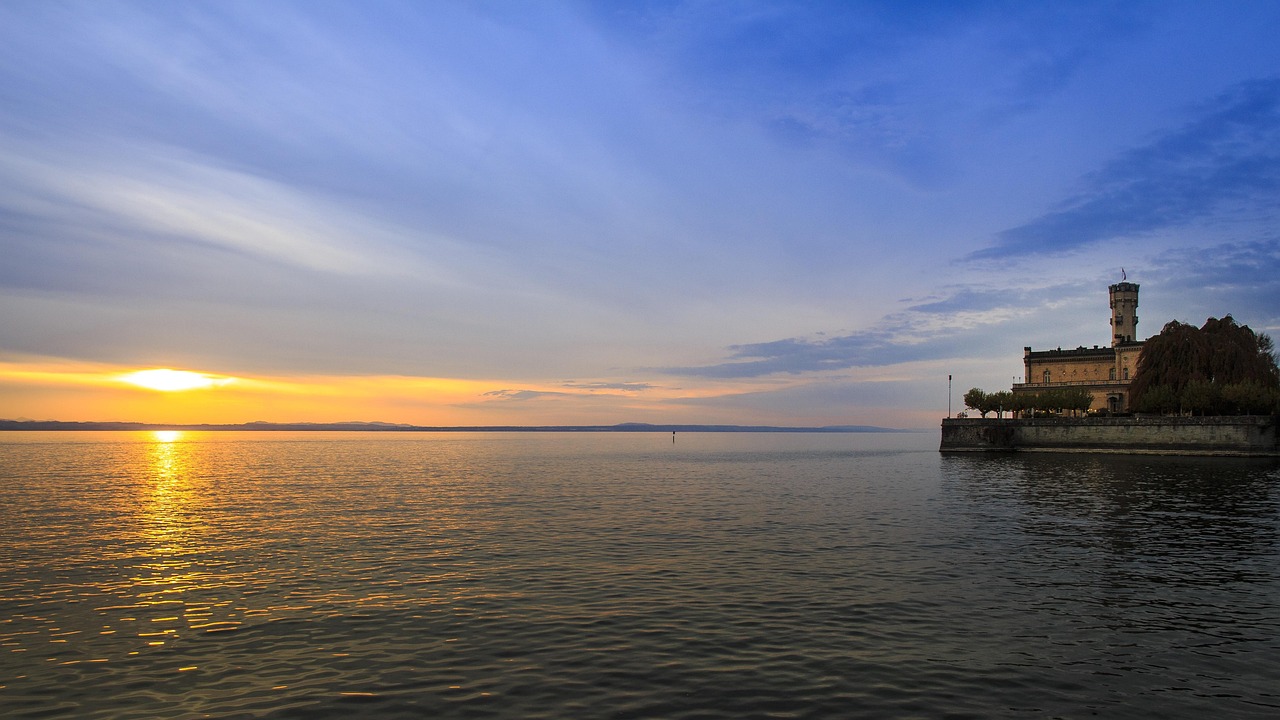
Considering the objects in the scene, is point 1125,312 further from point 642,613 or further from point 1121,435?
point 642,613

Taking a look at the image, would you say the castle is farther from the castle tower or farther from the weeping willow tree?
the weeping willow tree

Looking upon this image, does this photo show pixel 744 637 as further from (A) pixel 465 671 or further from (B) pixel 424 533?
(B) pixel 424 533

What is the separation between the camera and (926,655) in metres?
14.3

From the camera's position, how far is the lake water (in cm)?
1230

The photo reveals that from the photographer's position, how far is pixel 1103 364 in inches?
4916

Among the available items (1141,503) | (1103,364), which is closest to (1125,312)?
(1103,364)

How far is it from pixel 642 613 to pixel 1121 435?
9716 cm

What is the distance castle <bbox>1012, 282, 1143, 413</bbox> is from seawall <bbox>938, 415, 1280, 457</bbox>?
937 inches

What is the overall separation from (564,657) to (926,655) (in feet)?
22.4

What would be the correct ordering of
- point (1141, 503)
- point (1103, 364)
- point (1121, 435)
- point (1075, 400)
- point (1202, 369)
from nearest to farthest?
point (1141, 503), point (1121, 435), point (1202, 369), point (1075, 400), point (1103, 364)

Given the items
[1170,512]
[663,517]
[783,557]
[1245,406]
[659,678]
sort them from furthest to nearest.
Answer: [1245,406] < [1170,512] < [663,517] < [783,557] < [659,678]

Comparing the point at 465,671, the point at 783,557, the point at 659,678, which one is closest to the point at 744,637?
the point at 659,678

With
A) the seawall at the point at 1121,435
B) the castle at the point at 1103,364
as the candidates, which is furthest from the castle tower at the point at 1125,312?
the seawall at the point at 1121,435

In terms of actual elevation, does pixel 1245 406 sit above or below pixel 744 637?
above
